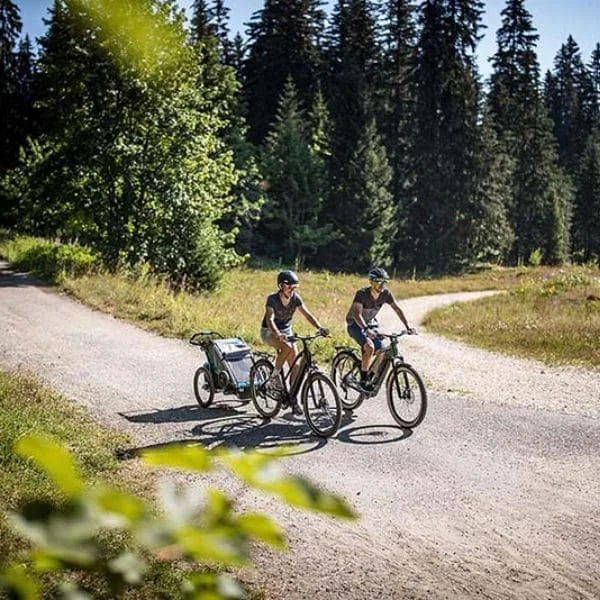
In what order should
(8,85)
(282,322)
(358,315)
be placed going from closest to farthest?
(282,322) < (358,315) < (8,85)

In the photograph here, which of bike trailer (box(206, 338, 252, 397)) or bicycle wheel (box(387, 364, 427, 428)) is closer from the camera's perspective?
bicycle wheel (box(387, 364, 427, 428))

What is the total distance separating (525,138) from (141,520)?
64.8 metres

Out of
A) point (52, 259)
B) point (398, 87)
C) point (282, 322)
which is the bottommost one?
point (282, 322)

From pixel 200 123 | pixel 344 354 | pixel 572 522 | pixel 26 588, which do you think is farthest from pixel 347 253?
pixel 26 588

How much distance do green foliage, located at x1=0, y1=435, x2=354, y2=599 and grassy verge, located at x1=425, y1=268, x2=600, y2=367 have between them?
635 inches

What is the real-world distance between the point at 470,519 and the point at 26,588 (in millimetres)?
6391

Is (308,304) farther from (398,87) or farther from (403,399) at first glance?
(398,87)

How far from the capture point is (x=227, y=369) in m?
9.65

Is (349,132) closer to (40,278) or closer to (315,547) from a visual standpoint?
(40,278)

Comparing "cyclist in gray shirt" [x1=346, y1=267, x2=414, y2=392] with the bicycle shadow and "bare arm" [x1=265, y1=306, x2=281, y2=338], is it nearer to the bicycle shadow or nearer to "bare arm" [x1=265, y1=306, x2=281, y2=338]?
"bare arm" [x1=265, y1=306, x2=281, y2=338]

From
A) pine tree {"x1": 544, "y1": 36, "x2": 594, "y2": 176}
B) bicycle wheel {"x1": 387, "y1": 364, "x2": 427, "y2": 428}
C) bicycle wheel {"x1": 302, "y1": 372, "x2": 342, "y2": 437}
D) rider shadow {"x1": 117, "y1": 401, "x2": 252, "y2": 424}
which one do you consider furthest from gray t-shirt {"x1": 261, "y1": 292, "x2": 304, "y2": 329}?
pine tree {"x1": 544, "y1": 36, "x2": 594, "y2": 176}

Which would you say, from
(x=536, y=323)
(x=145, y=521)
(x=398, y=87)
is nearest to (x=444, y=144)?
(x=398, y=87)

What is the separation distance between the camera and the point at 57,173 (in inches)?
920

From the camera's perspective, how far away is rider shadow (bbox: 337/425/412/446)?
8703 mm
